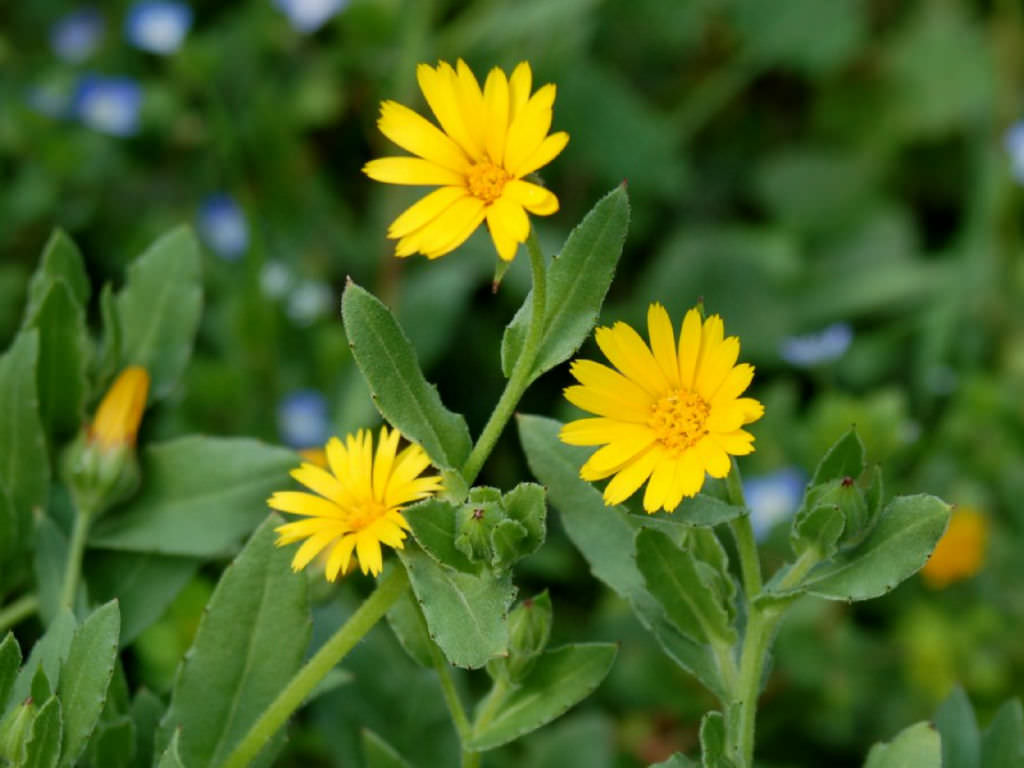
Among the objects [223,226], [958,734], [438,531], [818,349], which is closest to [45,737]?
[438,531]

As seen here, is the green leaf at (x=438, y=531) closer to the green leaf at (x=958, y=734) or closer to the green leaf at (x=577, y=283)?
the green leaf at (x=577, y=283)

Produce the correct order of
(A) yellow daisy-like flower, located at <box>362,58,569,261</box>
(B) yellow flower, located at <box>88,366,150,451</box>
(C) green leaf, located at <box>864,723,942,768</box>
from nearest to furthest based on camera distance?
1. (A) yellow daisy-like flower, located at <box>362,58,569,261</box>
2. (C) green leaf, located at <box>864,723,942,768</box>
3. (B) yellow flower, located at <box>88,366,150,451</box>

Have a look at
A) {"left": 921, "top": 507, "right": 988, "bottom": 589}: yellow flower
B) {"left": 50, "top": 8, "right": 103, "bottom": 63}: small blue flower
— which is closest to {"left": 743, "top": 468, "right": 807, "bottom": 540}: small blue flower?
{"left": 921, "top": 507, "right": 988, "bottom": 589}: yellow flower

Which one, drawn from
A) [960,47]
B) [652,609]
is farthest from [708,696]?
[960,47]

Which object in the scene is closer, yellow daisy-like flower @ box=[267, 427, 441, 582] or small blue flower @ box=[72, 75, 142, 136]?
yellow daisy-like flower @ box=[267, 427, 441, 582]

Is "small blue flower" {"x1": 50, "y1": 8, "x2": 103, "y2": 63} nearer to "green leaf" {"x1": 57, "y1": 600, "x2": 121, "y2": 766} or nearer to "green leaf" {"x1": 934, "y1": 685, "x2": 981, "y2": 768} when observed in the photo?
"green leaf" {"x1": 57, "y1": 600, "x2": 121, "y2": 766}
